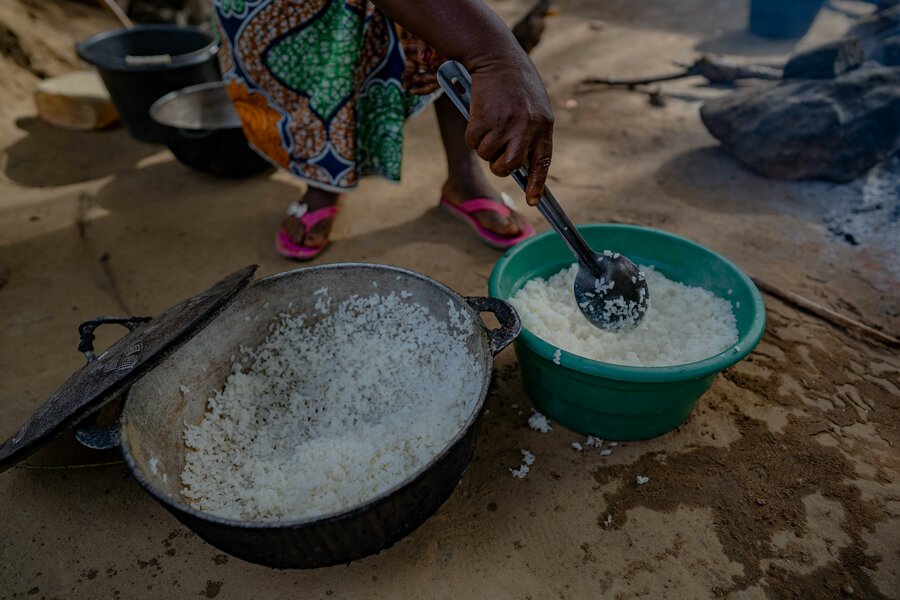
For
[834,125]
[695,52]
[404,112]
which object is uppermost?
[404,112]

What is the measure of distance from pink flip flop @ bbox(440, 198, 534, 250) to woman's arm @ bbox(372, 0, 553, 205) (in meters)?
1.19

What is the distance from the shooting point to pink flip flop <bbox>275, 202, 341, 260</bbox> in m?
2.53

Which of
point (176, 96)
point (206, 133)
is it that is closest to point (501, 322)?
point (206, 133)

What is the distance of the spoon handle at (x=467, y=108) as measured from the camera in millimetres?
1342

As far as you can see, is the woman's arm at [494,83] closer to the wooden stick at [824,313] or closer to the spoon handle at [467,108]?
the spoon handle at [467,108]

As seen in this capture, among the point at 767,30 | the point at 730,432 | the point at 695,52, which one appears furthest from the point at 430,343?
the point at 767,30

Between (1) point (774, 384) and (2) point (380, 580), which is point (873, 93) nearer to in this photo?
(1) point (774, 384)

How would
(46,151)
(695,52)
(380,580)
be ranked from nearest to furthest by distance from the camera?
(380,580) → (46,151) → (695,52)

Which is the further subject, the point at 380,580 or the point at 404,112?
the point at 404,112

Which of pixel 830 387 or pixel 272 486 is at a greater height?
pixel 272 486

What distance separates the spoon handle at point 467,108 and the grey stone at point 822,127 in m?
2.01

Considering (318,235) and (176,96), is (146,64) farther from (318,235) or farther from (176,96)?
(318,235)

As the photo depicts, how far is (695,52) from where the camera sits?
4.86 m

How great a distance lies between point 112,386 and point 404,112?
5.25 feet
